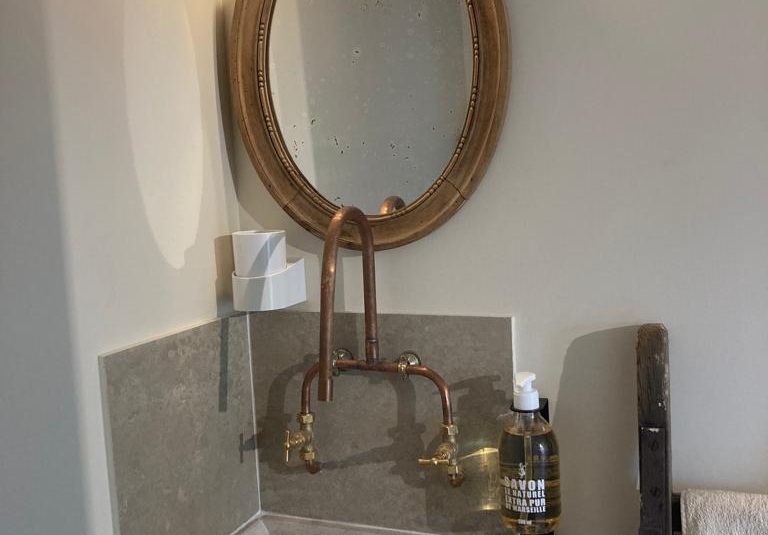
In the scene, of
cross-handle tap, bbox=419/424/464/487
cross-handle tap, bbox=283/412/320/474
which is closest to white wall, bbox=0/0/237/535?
cross-handle tap, bbox=283/412/320/474

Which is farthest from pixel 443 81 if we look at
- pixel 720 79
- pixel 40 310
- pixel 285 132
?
pixel 40 310

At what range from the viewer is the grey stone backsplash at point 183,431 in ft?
3.26

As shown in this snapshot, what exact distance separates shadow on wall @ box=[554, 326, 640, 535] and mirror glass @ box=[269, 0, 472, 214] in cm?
36

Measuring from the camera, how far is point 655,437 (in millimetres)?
963

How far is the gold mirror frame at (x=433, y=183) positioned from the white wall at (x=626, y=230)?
3 centimetres

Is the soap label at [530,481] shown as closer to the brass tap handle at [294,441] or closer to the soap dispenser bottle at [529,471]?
the soap dispenser bottle at [529,471]

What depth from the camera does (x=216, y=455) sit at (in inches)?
46.6

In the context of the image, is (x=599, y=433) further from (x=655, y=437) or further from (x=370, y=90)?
(x=370, y=90)

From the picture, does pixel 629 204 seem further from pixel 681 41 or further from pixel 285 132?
pixel 285 132

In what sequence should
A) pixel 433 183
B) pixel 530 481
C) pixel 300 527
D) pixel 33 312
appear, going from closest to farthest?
pixel 33 312, pixel 530 481, pixel 433 183, pixel 300 527

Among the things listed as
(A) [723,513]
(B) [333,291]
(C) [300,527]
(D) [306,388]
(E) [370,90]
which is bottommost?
(C) [300,527]

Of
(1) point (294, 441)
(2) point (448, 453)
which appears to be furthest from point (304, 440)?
(2) point (448, 453)

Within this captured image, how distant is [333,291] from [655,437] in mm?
471

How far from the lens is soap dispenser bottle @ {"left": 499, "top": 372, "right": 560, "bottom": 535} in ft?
3.34
